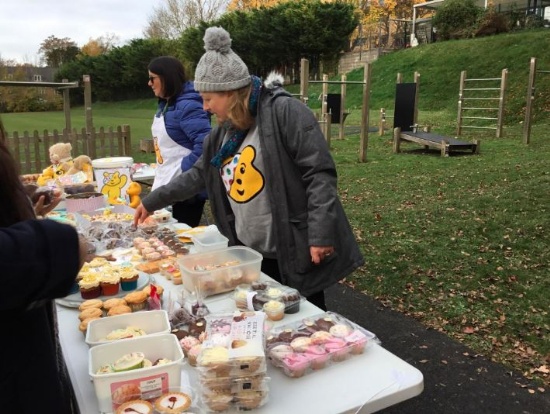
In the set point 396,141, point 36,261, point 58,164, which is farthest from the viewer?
point 396,141

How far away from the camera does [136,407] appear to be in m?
1.23

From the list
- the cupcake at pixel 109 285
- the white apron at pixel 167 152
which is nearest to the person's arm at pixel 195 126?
the white apron at pixel 167 152

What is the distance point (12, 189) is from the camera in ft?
3.12

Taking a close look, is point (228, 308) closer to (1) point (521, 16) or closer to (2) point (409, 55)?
(2) point (409, 55)

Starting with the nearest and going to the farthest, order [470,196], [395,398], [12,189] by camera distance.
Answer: [12,189] → [395,398] → [470,196]

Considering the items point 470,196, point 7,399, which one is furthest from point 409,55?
point 7,399

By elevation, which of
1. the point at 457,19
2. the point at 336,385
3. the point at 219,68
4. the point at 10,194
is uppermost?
the point at 457,19

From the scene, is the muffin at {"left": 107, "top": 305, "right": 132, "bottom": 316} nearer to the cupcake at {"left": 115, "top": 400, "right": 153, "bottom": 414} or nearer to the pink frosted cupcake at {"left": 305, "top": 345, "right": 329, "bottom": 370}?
the cupcake at {"left": 115, "top": 400, "right": 153, "bottom": 414}

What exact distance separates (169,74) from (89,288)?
5.65 feet

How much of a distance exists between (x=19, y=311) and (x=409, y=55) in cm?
2656

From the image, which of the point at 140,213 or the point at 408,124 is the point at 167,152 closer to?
the point at 140,213

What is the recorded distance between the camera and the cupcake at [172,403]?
4.02 ft

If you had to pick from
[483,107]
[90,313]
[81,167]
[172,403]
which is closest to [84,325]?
[90,313]

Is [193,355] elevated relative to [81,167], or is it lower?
lower
